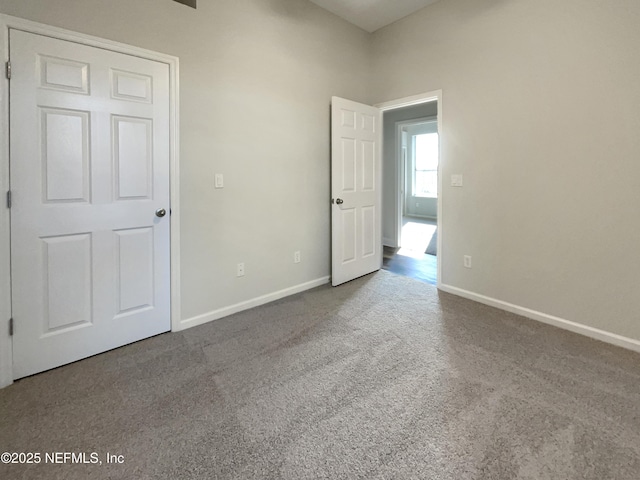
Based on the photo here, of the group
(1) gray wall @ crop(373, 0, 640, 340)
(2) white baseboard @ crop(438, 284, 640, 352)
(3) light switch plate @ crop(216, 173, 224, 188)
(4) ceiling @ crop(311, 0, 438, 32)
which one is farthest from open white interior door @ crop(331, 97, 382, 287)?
(3) light switch plate @ crop(216, 173, 224, 188)

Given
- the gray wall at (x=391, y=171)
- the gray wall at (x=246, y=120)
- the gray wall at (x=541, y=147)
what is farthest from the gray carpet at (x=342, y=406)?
the gray wall at (x=391, y=171)

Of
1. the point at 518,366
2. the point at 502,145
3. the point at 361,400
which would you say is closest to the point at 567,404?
the point at 518,366

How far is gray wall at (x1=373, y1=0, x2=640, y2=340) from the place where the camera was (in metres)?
2.24

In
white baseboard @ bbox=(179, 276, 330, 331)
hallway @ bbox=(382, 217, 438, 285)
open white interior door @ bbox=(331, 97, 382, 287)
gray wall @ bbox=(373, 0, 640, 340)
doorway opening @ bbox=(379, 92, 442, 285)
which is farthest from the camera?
hallway @ bbox=(382, 217, 438, 285)

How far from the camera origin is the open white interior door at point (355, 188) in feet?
11.4

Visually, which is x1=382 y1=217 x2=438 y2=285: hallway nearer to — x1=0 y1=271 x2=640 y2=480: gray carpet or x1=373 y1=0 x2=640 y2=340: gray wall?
x1=373 y1=0 x2=640 y2=340: gray wall

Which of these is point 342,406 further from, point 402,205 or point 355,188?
point 402,205

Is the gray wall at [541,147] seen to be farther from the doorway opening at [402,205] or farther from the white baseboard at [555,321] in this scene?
the doorway opening at [402,205]

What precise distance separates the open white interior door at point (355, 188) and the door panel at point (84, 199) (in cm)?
171

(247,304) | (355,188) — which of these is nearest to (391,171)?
(355,188)

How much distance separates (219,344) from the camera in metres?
2.33

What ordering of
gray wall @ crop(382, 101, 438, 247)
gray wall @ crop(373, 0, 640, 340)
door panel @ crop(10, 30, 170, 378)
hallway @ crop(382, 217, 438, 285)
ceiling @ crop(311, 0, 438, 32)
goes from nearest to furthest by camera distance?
door panel @ crop(10, 30, 170, 378) < gray wall @ crop(373, 0, 640, 340) < ceiling @ crop(311, 0, 438, 32) < hallway @ crop(382, 217, 438, 285) < gray wall @ crop(382, 101, 438, 247)

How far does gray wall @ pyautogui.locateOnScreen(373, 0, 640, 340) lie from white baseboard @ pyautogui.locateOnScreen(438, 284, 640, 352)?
0.04 meters

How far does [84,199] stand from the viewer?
2074mm
